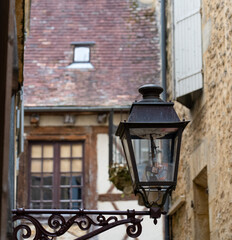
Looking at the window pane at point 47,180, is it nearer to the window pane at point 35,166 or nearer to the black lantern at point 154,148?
the window pane at point 35,166

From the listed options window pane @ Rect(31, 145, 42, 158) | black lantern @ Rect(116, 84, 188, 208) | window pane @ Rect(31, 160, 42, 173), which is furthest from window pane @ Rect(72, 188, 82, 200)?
black lantern @ Rect(116, 84, 188, 208)

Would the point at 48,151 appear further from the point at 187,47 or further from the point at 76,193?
the point at 187,47

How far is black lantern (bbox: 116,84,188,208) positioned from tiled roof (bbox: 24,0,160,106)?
8.15m

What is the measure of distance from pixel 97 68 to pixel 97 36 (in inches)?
33.3

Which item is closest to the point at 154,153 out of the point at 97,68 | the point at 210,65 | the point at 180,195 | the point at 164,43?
the point at 210,65

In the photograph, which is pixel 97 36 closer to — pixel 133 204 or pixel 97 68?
pixel 97 68

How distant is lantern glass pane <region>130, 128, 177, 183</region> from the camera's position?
4.95m

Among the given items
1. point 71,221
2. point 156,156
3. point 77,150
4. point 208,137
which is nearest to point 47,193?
point 77,150

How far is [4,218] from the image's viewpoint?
2.77 m

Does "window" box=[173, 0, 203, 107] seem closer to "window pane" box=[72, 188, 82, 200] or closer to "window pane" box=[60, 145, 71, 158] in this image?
"window pane" box=[72, 188, 82, 200]

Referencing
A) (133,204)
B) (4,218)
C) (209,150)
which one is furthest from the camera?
(133,204)

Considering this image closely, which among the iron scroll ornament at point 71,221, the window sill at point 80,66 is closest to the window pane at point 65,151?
the window sill at point 80,66

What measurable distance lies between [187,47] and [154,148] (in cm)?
307

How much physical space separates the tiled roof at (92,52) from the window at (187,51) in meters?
5.22
